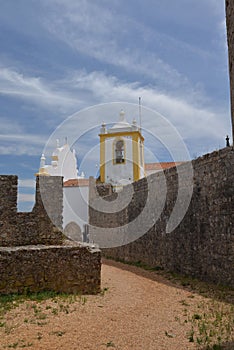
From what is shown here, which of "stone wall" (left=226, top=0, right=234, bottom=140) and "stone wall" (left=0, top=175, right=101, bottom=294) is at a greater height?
"stone wall" (left=226, top=0, right=234, bottom=140)

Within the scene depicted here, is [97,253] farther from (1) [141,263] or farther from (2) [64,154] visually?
(2) [64,154]

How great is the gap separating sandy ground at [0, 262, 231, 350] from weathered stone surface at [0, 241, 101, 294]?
45cm

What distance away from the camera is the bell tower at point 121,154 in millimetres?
26297

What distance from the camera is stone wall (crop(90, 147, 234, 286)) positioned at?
720 centimetres

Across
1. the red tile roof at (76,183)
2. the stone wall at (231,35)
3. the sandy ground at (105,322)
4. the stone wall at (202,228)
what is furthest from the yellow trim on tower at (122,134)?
the stone wall at (231,35)

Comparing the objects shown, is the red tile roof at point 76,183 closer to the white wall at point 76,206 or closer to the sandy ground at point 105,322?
the white wall at point 76,206

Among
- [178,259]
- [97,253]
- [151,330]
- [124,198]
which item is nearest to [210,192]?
[178,259]

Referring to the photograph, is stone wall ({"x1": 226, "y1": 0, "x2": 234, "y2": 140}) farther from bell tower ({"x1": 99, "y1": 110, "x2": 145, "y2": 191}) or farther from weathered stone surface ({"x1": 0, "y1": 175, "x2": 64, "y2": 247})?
bell tower ({"x1": 99, "y1": 110, "x2": 145, "y2": 191})

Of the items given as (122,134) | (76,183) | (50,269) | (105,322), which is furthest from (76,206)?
(105,322)

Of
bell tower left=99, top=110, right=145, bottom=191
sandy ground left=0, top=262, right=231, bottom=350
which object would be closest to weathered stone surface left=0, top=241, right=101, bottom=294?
sandy ground left=0, top=262, right=231, bottom=350

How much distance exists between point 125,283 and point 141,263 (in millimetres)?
4205

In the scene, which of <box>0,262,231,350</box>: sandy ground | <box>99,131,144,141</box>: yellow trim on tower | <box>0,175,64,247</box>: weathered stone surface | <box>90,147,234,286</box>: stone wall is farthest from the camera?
<box>99,131,144,141</box>: yellow trim on tower

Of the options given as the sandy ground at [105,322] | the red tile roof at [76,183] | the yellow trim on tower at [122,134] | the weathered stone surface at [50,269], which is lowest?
the sandy ground at [105,322]

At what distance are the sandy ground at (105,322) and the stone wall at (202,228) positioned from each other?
3.99ft
